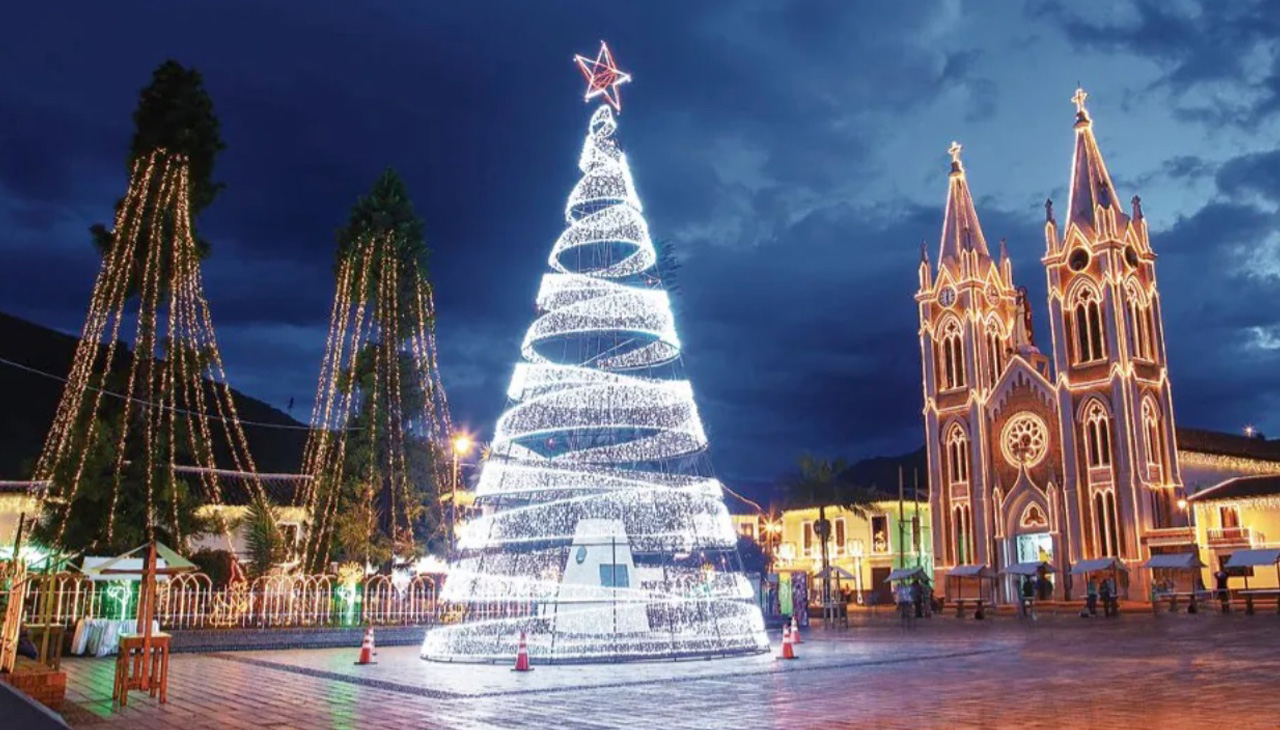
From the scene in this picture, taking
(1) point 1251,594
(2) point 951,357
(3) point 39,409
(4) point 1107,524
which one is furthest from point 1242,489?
(3) point 39,409

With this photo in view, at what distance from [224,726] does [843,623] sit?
26686 mm

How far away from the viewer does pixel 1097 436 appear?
5497 centimetres

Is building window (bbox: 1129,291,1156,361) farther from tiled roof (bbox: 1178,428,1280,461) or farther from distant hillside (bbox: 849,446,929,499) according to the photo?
distant hillside (bbox: 849,446,929,499)

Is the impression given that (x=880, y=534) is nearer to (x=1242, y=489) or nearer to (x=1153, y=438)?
(x=1153, y=438)

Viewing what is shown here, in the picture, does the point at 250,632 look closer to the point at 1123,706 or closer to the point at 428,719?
the point at 428,719

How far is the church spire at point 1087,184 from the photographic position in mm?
57844

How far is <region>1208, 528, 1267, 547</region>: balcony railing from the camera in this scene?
Answer: 5106 cm

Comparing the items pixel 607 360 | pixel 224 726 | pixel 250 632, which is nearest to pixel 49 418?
pixel 250 632

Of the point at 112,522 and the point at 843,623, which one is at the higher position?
the point at 112,522

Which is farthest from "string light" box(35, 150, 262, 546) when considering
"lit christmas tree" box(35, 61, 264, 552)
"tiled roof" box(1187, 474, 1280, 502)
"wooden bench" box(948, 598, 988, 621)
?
"tiled roof" box(1187, 474, 1280, 502)

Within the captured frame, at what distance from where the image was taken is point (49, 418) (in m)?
80.4

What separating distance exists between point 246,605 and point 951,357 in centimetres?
4987

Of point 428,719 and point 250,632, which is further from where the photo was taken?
point 250,632

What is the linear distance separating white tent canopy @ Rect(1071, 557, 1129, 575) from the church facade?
3.19 feet
